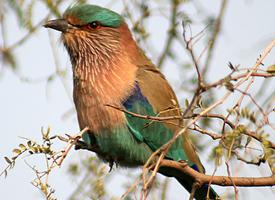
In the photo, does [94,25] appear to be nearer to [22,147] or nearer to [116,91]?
[116,91]

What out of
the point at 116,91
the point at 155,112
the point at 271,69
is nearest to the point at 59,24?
the point at 116,91

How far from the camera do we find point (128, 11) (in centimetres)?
448

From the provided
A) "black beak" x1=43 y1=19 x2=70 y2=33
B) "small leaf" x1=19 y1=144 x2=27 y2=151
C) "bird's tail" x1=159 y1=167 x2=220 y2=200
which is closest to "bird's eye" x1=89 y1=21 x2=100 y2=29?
"black beak" x1=43 y1=19 x2=70 y2=33

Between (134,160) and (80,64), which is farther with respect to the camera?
(80,64)

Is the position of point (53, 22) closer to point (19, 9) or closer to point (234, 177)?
point (19, 9)

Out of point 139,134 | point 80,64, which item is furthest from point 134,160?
point 80,64

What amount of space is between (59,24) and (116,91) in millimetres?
609

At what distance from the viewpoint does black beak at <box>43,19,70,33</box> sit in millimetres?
4332

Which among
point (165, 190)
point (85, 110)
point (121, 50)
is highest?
point (121, 50)

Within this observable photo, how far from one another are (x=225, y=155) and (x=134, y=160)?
1.43m

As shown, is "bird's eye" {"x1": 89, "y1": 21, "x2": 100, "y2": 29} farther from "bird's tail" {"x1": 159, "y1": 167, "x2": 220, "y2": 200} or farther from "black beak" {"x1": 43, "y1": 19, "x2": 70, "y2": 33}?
"bird's tail" {"x1": 159, "y1": 167, "x2": 220, "y2": 200}

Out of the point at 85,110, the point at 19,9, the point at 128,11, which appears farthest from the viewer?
the point at 128,11

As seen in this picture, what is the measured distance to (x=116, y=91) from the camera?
4.21 metres

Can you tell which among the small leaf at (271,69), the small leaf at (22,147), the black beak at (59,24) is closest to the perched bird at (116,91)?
the black beak at (59,24)
